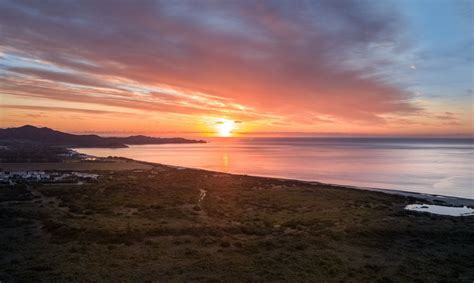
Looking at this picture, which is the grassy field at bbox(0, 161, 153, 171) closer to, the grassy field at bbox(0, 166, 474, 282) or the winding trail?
the grassy field at bbox(0, 166, 474, 282)

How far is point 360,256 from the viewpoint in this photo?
20766mm

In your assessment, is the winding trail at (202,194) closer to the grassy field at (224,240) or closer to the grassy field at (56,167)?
the grassy field at (224,240)

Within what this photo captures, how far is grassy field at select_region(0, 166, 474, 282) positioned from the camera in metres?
17.7

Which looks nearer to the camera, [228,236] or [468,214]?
[228,236]

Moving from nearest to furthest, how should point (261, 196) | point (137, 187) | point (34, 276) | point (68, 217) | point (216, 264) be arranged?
point (34, 276) → point (216, 264) → point (68, 217) → point (261, 196) → point (137, 187)

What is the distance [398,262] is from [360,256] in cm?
205

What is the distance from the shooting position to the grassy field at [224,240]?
17.7 meters

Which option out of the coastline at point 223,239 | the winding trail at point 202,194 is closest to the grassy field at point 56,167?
the coastline at point 223,239

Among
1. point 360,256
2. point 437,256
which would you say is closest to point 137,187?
point 360,256

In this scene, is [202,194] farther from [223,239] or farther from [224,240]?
[224,240]

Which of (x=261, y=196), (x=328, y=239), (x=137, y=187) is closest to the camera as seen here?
(x=328, y=239)

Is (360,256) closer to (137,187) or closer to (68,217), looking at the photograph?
(68,217)

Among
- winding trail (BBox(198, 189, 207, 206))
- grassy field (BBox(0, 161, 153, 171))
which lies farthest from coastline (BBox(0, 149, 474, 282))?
grassy field (BBox(0, 161, 153, 171))

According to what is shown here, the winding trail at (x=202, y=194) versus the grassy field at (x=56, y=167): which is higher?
the winding trail at (x=202, y=194)
